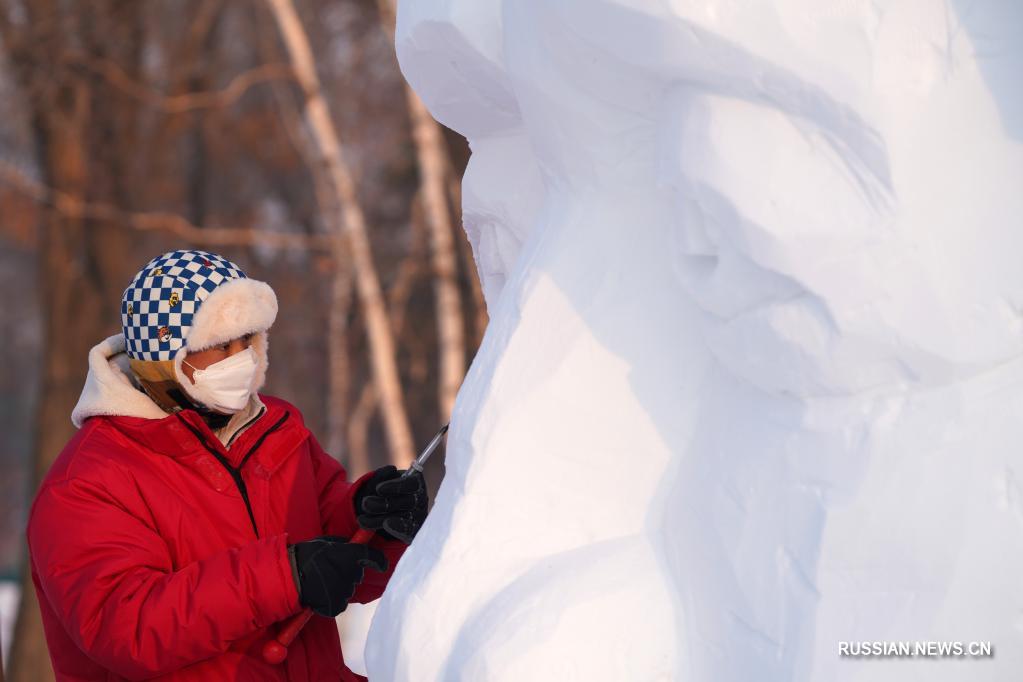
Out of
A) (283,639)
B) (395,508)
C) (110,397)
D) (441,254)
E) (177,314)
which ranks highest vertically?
(177,314)

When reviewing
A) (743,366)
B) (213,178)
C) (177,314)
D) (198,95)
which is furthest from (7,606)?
(743,366)

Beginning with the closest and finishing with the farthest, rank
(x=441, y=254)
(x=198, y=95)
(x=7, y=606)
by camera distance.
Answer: (x=441, y=254) < (x=198, y=95) < (x=7, y=606)

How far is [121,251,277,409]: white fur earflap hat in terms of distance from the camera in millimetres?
2227

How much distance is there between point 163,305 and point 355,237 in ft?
16.4

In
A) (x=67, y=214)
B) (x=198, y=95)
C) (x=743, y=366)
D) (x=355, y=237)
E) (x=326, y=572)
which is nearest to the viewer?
(x=743, y=366)

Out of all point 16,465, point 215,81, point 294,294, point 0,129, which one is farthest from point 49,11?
point 16,465

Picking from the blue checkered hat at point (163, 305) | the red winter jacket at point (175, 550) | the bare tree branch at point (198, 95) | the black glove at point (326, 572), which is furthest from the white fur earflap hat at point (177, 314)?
the bare tree branch at point (198, 95)

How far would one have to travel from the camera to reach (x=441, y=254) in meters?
6.36

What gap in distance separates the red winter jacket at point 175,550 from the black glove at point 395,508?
0.13 meters

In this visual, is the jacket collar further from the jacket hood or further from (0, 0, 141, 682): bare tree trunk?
(0, 0, 141, 682): bare tree trunk

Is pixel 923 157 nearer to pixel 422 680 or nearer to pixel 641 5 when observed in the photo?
pixel 641 5

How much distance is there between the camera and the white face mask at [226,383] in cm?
224

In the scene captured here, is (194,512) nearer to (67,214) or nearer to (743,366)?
(743,366)

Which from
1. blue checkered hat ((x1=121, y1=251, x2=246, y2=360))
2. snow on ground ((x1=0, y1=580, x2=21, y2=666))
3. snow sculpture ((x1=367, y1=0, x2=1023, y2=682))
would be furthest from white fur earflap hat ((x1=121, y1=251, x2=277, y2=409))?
snow on ground ((x1=0, y1=580, x2=21, y2=666))
